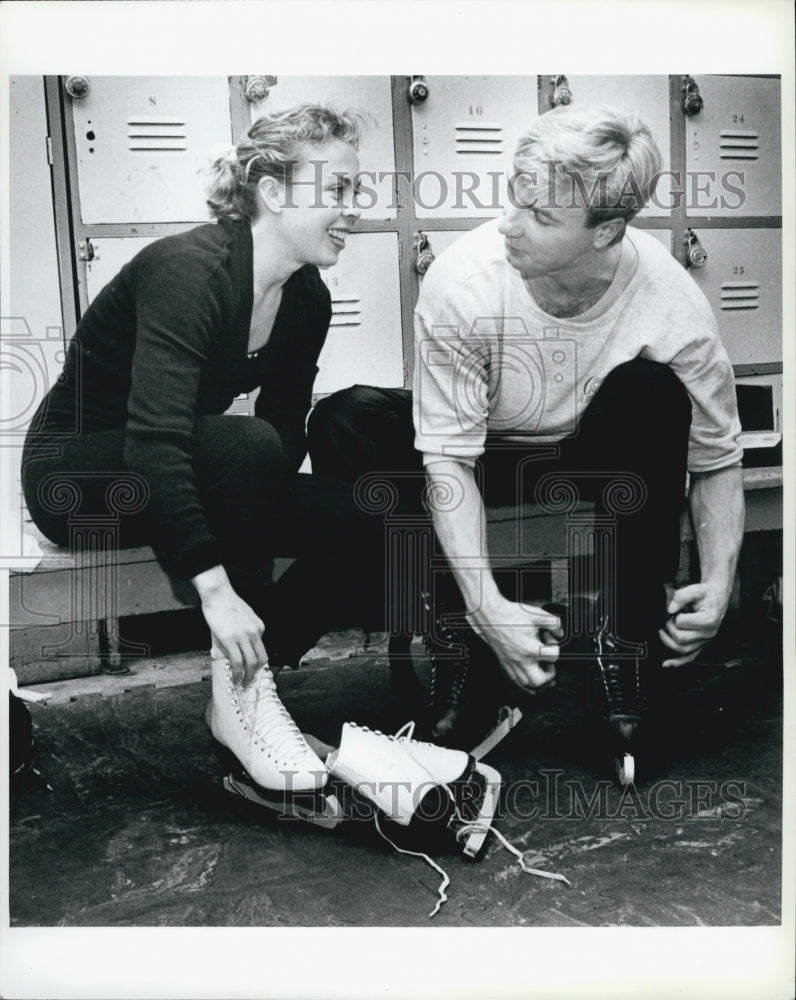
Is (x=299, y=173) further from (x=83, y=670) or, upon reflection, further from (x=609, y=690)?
(x=609, y=690)

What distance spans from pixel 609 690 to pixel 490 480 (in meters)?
0.39

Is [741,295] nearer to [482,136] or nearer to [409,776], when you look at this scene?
[482,136]

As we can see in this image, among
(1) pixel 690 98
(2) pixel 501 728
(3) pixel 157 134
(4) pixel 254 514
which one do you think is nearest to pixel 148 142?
(3) pixel 157 134

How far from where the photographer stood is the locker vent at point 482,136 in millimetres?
1491

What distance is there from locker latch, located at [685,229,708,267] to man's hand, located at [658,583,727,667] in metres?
0.50

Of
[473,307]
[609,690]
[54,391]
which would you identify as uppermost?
[473,307]

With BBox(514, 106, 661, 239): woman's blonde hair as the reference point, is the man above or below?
below

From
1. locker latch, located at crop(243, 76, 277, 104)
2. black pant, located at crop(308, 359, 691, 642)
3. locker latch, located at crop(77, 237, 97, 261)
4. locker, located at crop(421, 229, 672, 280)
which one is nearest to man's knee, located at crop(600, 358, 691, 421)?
black pant, located at crop(308, 359, 691, 642)

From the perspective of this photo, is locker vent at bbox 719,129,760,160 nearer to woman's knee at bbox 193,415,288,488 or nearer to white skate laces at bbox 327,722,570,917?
woman's knee at bbox 193,415,288,488

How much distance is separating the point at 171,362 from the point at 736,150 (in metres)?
0.91

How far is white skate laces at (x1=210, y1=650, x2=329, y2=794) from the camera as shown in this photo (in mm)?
1498

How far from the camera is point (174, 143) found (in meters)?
1.47

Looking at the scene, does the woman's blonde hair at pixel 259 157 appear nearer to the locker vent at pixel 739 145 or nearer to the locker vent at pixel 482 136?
the locker vent at pixel 482 136

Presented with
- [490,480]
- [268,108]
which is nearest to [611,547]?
[490,480]
